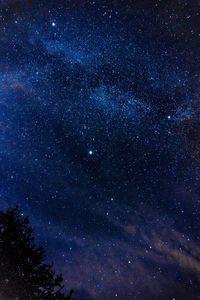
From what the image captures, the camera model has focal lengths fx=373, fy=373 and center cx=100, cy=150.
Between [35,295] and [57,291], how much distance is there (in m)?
1.35

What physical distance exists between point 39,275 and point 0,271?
1.82 meters

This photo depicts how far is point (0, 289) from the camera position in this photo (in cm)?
1492

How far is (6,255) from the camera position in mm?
15250

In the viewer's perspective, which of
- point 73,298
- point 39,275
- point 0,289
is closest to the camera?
point 0,289

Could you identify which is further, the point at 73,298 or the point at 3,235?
the point at 73,298

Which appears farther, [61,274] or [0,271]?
[61,274]

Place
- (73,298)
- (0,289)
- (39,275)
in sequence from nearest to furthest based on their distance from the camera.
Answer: (0,289) < (39,275) < (73,298)

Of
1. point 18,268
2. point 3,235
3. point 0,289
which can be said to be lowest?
point 0,289

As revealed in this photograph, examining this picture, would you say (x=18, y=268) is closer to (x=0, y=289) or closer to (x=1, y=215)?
(x=0, y=289)

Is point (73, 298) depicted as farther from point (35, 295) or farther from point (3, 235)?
point (3, 235)

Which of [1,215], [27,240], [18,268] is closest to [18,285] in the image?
[18,268]

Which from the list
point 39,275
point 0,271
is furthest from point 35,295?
point 0,271

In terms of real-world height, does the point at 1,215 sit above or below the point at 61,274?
above

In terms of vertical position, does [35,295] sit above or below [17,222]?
below
